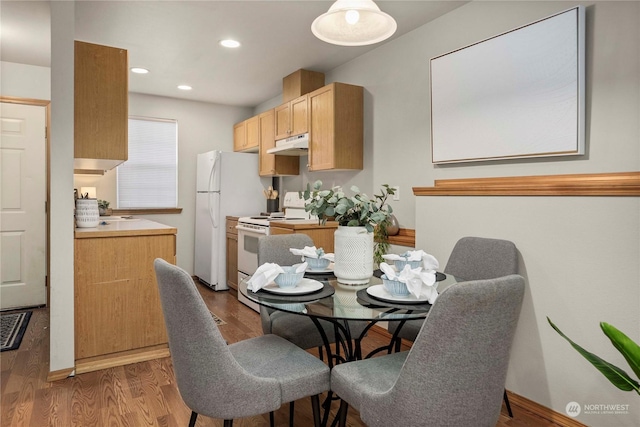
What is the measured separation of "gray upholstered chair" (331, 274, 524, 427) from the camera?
43.1 inches

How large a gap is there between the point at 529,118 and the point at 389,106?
4.48 feet

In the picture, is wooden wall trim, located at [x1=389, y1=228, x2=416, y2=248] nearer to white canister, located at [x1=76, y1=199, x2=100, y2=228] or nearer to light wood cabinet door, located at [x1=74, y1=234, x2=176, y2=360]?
light wood cabinet door, located at [x1=74, y1=234, x2=176, y2=360]

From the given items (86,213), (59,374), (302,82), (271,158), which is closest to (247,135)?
(271,158)

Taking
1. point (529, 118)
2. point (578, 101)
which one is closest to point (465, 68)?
point (529, 118)

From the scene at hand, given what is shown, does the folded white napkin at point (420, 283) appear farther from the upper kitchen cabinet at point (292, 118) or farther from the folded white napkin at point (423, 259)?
the upper kitchen cabinet at point (292, 118)

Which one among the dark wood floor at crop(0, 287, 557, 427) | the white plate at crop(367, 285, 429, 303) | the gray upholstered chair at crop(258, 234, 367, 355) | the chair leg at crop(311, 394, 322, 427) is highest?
the white plate at crop(367, 285, 429, 303)

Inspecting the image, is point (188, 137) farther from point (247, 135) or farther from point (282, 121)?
point (282, 121)

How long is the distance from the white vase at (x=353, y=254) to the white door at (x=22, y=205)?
3.85m

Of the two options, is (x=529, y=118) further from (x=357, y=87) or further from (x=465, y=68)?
(x=357, y=87)

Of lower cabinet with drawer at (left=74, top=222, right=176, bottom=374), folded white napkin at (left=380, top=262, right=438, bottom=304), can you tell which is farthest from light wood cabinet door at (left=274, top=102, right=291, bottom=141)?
folded white napkin at (left=380, top=262, right=438, bottom=304)

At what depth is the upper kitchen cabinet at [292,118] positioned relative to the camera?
414cm

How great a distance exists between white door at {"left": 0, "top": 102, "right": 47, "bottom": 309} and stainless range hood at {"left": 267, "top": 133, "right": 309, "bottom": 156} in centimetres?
245

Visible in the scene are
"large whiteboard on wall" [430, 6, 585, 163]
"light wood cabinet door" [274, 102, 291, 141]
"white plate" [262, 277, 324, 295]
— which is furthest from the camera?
"light wood cabinet door" [274, 102, 291, 141]

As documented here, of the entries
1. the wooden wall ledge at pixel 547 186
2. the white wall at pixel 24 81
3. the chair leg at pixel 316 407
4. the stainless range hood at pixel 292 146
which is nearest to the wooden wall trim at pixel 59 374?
the chair leg at pixel 316 407
